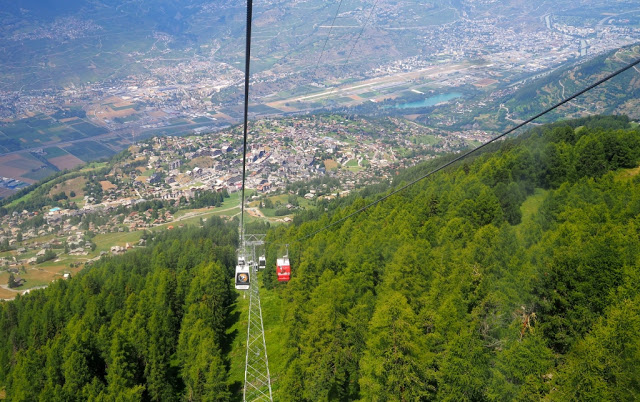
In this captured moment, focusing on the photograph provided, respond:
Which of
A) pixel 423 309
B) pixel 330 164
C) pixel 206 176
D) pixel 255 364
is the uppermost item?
pixel 423 309

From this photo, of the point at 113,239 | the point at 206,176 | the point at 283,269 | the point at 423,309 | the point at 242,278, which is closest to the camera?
the point at 423,309

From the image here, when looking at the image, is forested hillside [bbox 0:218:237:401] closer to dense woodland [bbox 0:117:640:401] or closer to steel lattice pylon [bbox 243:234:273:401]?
dense woodland [bbox 0:117:640:401]

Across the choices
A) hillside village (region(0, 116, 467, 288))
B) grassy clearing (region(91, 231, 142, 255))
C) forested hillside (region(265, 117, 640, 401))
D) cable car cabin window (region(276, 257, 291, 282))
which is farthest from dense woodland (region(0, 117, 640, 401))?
hillside village (region(0, 116, 467, 288))

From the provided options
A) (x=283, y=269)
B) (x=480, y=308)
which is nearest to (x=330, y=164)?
(x=283, y=269)

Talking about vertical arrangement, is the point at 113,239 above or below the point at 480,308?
below

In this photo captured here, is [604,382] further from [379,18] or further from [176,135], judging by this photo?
[379,18]

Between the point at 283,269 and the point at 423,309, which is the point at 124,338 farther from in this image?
the point at 423,309

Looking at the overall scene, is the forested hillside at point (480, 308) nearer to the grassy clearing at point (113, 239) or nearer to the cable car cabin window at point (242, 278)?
the cable car cabin window at point (242, 278)

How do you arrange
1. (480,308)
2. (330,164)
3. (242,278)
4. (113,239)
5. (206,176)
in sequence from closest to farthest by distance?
1. (480,308)
2. (242,278)
3. (113,239)
4. (330,164)
5. (206,176)
